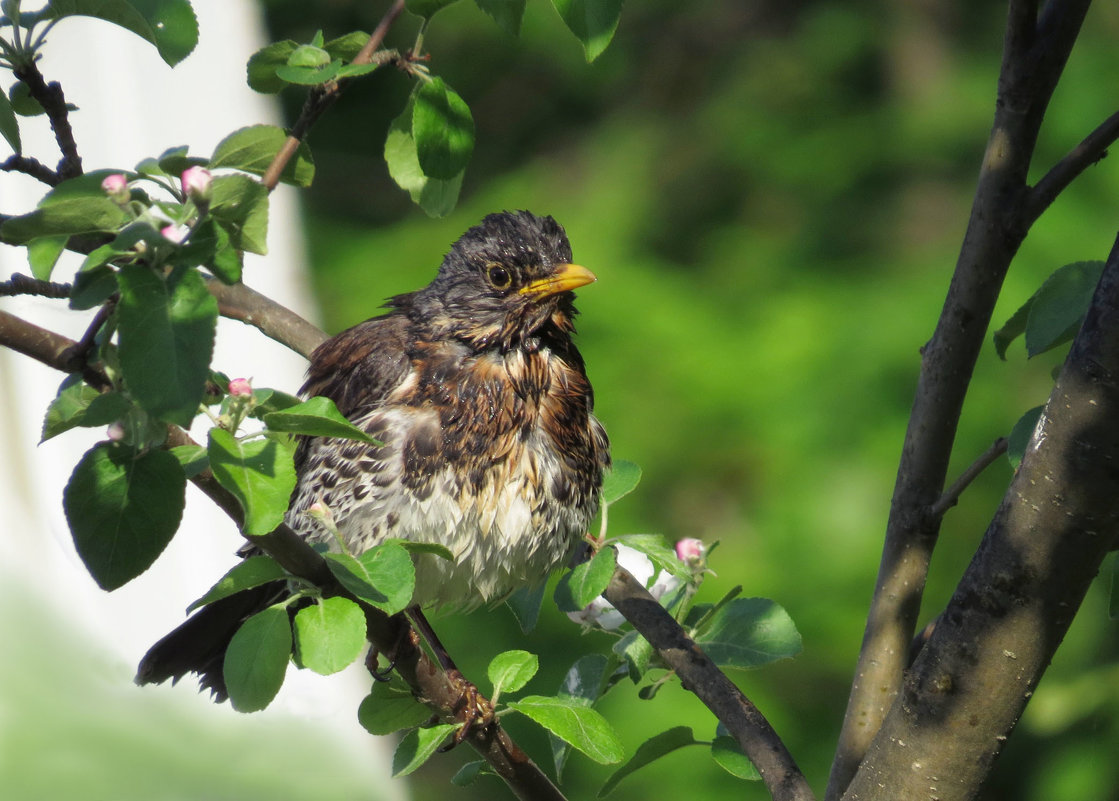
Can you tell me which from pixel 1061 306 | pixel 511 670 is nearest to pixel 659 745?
pixel 511 670

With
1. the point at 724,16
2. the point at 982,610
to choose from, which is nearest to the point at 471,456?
the point at 982,610

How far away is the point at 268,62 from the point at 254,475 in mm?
451

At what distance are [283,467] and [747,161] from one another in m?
3.26

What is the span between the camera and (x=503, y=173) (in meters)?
4.56

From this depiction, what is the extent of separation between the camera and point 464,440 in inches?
73.9

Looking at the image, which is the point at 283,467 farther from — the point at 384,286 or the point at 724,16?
the point at 724,16

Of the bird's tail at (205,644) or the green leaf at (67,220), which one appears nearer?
the green leaf at (67,220)

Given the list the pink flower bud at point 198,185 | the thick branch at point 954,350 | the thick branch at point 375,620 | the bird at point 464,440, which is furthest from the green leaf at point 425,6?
the bird at point 464,440

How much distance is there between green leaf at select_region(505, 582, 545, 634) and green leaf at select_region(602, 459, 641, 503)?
196 mm

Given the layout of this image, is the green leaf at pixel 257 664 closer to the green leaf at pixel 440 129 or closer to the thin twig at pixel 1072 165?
the green leaf at pixel 440 129

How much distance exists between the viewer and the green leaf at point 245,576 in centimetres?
105

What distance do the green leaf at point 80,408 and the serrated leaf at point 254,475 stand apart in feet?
0.22

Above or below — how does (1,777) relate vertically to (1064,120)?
below

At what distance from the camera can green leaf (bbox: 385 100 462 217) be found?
1.29 metres
